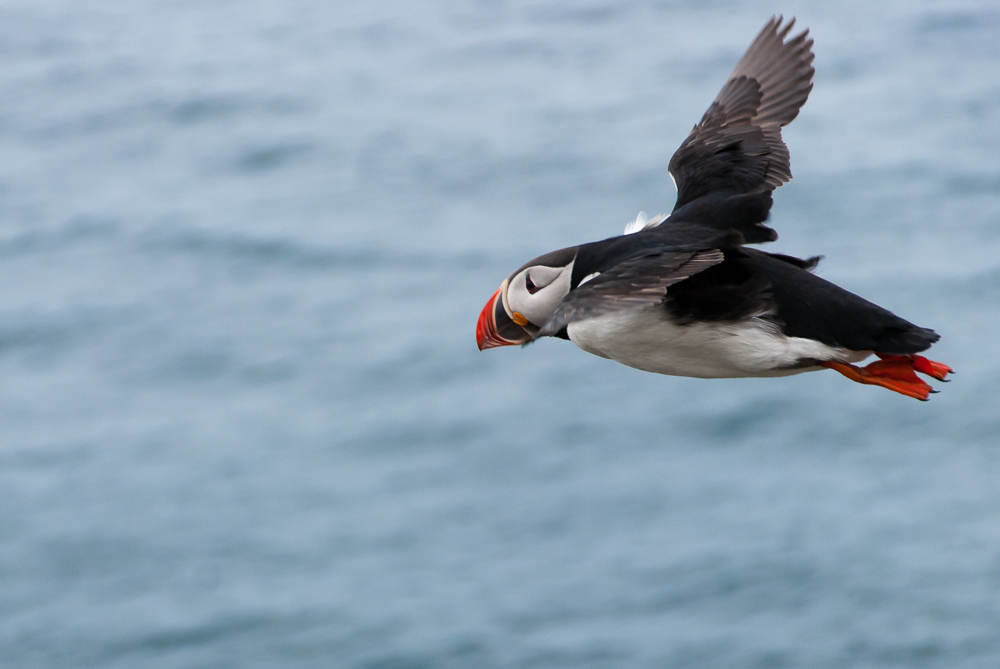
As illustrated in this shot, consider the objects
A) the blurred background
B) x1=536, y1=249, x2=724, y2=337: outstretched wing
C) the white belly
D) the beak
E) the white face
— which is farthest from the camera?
the blurred background

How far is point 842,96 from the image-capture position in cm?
2006

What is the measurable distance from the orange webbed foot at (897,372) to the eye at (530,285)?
0.98 metres

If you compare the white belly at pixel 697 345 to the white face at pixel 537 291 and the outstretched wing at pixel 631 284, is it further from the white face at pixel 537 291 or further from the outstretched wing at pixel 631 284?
the outstretched wing at pixel 631 284

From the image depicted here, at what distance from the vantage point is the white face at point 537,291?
4262 millimetres

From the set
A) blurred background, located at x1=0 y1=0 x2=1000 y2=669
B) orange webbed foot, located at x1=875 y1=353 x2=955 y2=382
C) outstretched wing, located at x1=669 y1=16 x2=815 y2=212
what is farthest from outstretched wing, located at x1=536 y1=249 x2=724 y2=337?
blurred background, located at x1=0 y1=0 x2=1000 y2=669

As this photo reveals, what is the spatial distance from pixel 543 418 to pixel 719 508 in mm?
2518

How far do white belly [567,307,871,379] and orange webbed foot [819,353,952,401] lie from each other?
0.16ft

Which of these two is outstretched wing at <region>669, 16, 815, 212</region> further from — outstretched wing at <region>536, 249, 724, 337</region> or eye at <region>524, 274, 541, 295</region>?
outstretched wing at <region>536, 249, 724, 337</region>

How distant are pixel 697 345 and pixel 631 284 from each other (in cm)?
71

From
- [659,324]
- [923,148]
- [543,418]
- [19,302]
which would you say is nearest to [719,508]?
[543,418]

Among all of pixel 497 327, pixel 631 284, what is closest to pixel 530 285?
pixel 497 327

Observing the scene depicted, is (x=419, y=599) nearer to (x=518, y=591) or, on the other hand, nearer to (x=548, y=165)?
(x=518, y=591)

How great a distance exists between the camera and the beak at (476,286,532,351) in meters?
4.36

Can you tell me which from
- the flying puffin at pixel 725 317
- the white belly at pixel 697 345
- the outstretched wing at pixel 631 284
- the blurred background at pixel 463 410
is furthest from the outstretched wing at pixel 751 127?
the blurred background at pixel 463 410
